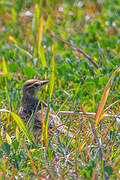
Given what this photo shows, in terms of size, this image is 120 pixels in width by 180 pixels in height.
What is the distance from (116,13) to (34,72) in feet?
8.80

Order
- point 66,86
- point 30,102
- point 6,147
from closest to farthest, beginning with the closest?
point 6,147 < point 30,102 < point 66,86

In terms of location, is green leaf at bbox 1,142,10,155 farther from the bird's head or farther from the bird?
the bird's head

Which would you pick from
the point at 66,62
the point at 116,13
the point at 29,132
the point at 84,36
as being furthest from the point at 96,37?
the point at 29,132

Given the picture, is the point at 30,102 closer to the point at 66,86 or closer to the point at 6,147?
the point at 66,86

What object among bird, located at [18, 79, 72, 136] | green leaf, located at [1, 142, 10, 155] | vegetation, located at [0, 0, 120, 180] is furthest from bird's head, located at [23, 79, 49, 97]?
green leaf, located at [1, 142, 10, 155]

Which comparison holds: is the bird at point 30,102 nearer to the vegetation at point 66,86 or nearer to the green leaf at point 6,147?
the vegetation at point 66,86

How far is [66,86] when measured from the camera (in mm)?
6336

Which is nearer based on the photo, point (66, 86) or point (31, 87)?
point (31, 87)

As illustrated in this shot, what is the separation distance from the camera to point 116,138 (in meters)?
4.30

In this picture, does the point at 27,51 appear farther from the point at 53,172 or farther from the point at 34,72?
the point at 53,172

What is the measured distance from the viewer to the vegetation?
404 cm

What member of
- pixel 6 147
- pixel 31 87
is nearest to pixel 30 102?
pixel 31 87

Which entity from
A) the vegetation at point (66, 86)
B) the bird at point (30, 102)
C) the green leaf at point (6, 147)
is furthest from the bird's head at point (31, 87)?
the green leaf at point (6, 147)

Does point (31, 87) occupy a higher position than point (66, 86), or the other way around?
point (31, 87)
